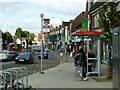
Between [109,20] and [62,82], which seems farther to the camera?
[109,20]

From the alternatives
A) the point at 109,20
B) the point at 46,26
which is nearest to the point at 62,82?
the point at 109,20

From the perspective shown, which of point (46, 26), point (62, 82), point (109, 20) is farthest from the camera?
point (46, 26)

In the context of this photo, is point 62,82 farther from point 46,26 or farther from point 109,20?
point 46,26

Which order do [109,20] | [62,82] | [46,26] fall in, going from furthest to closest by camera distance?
[46,26] → [109,20] → [62,82]

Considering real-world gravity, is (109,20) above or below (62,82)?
above

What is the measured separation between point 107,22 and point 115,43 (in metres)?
7.43

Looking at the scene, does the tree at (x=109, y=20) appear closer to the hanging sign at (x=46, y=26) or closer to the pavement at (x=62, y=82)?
the pavement at (x=62, y=82)

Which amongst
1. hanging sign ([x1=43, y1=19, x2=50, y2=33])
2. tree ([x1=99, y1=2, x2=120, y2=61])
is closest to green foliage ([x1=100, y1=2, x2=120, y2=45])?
tree ([x1=99, y1=2, x2=120, y2=61])

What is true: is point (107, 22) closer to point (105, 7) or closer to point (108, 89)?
point (105, 7)

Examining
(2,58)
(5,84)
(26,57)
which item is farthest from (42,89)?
(2,58)

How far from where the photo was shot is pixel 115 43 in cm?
576

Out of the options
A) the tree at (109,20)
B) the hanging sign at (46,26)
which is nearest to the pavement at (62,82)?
the tree at (109,20)

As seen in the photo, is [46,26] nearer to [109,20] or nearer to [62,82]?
[109,20]

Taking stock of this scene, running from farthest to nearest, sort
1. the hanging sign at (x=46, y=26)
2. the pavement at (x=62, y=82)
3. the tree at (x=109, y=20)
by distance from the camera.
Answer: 1. the hanging sign at (x=46, y=26)
2. the tree at (x=109, y=20)
3. the pavement at (x=62, y=82)
